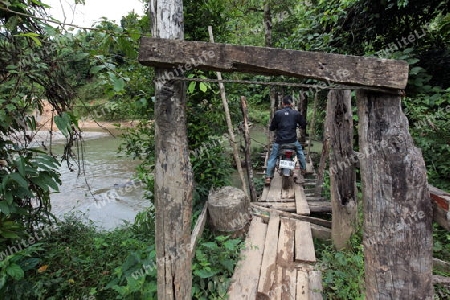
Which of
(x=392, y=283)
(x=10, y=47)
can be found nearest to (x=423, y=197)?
(x=392, y=283)

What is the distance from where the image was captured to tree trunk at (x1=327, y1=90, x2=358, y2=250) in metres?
3.20

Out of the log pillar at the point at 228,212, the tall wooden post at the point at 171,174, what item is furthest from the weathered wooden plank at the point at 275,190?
the tall wooden post at the point at 171,174

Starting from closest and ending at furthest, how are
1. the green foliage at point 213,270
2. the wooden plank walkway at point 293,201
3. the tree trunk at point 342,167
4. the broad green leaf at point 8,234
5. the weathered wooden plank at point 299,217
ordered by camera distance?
the broad green leaf at point 8,234 < the green foliage at point 213,270 < the tree trunk at point 342,167 < the weathered wooden plank at point 299,217 < the wooden plank walkway at point 293,201

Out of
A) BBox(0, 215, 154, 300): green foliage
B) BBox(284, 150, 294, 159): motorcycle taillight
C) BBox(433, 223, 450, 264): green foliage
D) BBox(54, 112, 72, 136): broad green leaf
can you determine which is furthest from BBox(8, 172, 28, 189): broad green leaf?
BBox(433, 223, 450, 264): green foliage

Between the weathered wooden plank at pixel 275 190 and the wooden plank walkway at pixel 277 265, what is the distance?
1052 mm

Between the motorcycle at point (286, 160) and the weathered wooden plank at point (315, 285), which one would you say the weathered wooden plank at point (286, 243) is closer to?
the weathered wooden plank at point (315, 285)

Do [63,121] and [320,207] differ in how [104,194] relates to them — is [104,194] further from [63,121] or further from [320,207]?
[63,121]

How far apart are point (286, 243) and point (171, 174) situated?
7.36ft

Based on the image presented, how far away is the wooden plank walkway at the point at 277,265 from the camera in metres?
2.60

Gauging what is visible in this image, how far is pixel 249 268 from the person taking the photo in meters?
2.87

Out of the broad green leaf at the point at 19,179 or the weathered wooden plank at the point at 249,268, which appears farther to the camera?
the weathered wooden plank at the point at 249,268

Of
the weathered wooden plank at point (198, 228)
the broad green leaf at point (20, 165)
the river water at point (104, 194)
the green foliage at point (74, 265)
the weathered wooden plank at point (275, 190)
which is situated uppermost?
the broad green leaf at point (20, 165)

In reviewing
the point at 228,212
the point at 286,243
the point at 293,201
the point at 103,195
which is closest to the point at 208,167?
the point at 228,212

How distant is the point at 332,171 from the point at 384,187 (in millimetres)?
1915
